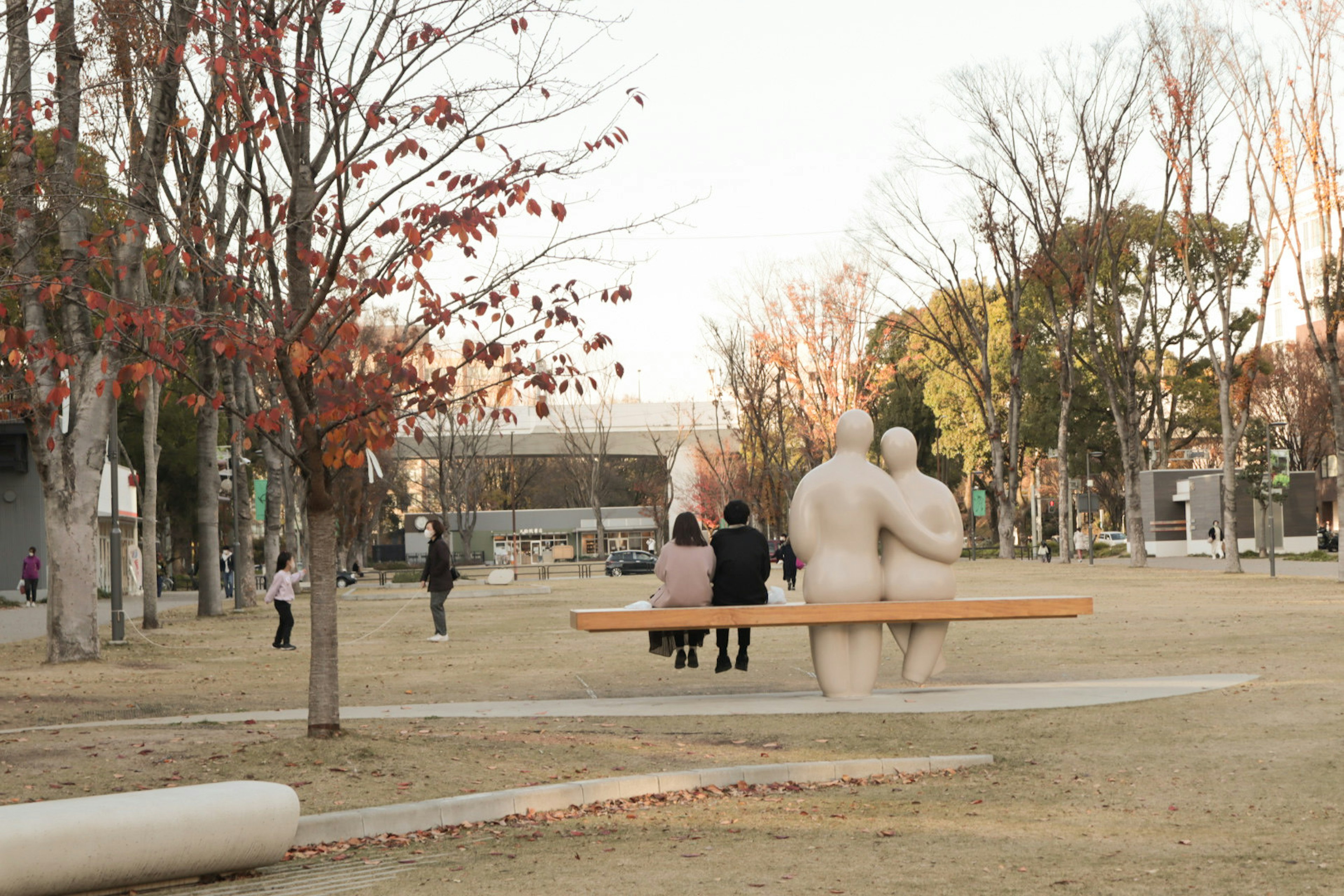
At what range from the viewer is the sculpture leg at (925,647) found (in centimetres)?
1312

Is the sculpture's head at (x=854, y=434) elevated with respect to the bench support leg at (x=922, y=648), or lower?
elevated

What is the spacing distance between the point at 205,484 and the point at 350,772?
20.8 metres

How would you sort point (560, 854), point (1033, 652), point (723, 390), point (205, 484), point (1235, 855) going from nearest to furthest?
1. point (1235, 855)
2. point (560, 854)
3. point (1033, 652)
4. point (205, 484)
5. point (723, 390)

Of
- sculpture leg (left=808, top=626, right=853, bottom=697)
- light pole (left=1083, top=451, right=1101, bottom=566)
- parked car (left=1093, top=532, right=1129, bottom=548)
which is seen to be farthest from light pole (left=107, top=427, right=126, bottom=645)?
parked car (left=1093, top=532, right=1129, bottom=548)

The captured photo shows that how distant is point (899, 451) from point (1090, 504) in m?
46.7

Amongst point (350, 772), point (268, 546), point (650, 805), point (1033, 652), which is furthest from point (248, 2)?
point (268, 546)

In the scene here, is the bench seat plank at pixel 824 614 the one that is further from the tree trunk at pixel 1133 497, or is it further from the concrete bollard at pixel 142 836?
the tree trunk at pixel 1133 497

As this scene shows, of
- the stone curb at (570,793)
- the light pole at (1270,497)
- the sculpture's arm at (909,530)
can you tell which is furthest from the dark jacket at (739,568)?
the light pole at (1270,497)

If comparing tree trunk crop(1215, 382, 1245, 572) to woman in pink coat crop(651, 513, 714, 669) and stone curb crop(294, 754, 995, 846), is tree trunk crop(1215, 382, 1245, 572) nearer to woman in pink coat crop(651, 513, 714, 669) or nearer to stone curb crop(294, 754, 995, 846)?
woman in pink coat crop(651, 513, 714, 669)

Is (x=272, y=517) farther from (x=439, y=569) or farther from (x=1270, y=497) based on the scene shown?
(x=1270, y=497)

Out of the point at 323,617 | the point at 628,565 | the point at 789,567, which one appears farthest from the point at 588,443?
the point at 323,617

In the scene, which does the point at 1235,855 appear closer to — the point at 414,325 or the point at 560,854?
the point at 560,854

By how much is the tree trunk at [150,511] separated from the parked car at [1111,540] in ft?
164

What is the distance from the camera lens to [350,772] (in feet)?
28.3
